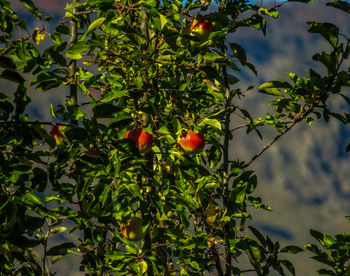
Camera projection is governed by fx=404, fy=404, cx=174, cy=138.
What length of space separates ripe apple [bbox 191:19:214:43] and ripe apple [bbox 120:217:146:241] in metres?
1.12

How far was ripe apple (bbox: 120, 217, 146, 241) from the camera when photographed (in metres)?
2.34

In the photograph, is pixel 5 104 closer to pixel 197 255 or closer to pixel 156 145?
pixel 156 145

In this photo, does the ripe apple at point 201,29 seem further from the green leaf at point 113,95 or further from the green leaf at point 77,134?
the green leaf at point 77,134

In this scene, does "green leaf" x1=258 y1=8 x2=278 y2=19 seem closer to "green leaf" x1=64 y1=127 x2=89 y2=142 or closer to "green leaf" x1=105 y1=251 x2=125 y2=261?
"green leaf" x1=64 y1=127 x2=89 y2=142

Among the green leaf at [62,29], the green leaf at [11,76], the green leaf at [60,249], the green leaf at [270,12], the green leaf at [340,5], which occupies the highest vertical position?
the green leaf at [270,12]

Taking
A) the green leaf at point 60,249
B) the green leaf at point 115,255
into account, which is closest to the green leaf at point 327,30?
the green leaf at point 115,255

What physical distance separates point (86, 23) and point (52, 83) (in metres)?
0.73

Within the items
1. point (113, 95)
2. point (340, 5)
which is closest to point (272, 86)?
point (340, 5)

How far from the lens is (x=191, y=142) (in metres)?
2.31

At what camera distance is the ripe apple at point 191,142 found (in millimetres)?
2297

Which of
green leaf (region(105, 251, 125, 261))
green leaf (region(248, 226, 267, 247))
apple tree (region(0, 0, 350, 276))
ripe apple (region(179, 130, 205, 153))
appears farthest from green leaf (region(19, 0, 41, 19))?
green leaf (region(248, 226, 267, 247))

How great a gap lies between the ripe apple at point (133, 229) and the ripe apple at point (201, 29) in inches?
43.9

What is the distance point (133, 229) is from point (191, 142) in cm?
60

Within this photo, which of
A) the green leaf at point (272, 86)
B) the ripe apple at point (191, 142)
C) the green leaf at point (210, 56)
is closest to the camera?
the green leaf at point (272, 86)
